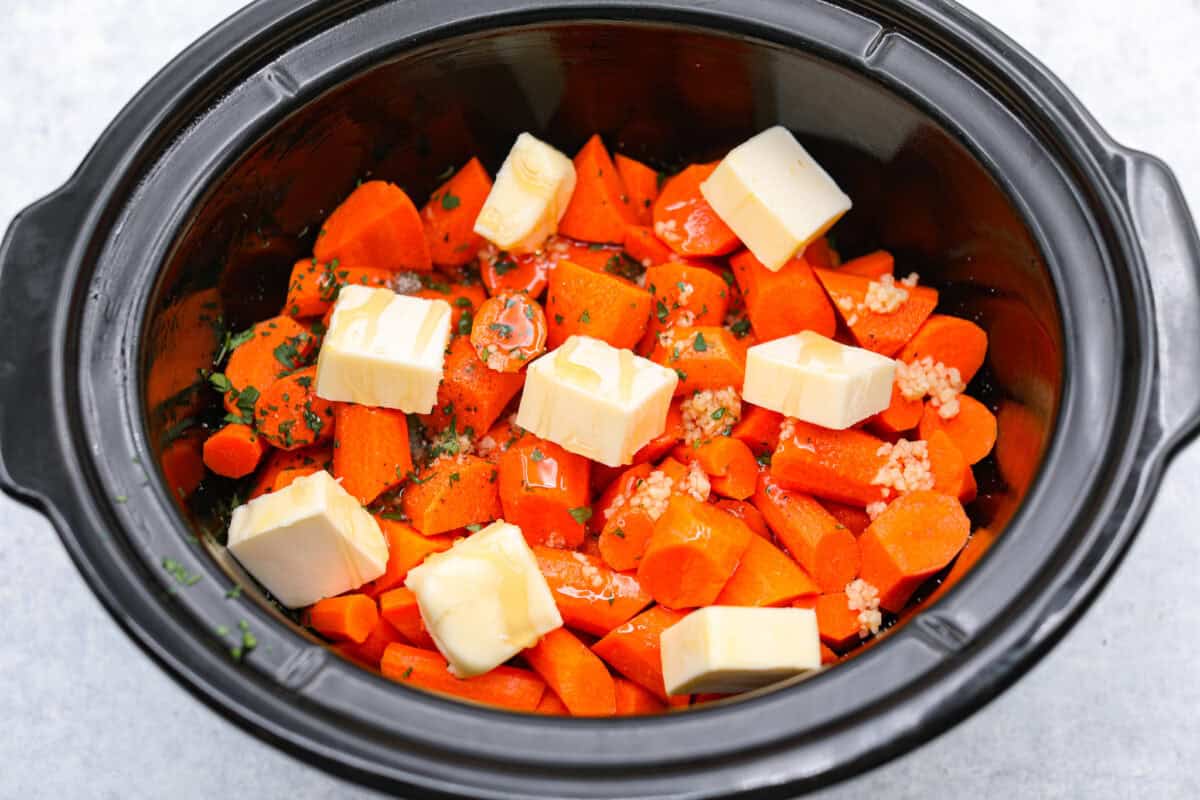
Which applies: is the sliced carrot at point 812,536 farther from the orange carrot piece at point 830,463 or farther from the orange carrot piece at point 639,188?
the orange carrot piece at point 639,188

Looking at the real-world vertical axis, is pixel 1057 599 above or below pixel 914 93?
below

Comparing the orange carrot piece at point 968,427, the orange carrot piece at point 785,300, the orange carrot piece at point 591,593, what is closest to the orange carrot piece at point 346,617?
the orange carrot piece at point 591,593

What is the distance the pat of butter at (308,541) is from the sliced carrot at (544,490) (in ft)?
0.60

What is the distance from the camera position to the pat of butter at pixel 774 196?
1.50 meters

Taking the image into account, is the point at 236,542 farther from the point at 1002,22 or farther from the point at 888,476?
the point at 1002,22

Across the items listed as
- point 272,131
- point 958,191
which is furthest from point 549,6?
point 958,191

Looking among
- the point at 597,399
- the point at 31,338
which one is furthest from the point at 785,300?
the point at 31,338

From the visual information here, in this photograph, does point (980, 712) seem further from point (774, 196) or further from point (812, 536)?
point (774, 196)

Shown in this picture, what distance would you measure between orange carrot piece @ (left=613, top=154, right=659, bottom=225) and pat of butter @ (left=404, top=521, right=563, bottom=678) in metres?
0.58

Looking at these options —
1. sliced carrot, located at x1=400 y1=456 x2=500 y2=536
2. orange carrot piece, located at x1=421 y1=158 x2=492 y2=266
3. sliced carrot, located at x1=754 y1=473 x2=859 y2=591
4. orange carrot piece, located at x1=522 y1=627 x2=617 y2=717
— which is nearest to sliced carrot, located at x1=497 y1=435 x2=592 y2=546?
sliced carrot, located at x1=400 y1=456 x2=500 y2=536

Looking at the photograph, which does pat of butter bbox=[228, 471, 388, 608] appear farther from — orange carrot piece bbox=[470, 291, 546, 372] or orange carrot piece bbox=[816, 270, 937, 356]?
orange carrot piece bbox=[816, 270, 937, 356]

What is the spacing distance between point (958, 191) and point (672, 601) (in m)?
0.67

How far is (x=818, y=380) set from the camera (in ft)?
4.57

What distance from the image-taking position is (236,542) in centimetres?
138
